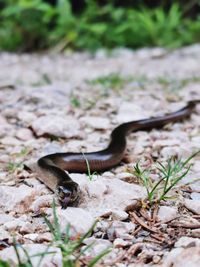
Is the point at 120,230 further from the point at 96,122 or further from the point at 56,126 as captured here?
the point at 96,122

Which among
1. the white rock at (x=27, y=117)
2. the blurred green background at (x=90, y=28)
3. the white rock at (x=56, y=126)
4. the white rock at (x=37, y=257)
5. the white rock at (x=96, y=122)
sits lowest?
the blurred green background at (x=90, y=28)

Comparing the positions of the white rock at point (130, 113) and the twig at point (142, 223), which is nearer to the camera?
the twig at point (142, 223)

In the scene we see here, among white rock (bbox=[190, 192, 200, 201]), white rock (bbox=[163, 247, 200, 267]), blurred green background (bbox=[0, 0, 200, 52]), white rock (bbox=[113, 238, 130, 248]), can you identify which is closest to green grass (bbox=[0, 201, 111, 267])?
white rock (bbox=[113, 238, 130, 248])

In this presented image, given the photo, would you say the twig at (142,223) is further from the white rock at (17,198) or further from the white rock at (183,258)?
the white rock at (17,198)

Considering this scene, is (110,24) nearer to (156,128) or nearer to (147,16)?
(147,16)

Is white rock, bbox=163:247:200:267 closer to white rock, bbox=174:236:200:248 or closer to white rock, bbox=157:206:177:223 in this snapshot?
white rock, bbox=174:236:200:248

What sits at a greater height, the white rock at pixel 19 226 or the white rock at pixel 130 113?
the white rock at pixel 19 226

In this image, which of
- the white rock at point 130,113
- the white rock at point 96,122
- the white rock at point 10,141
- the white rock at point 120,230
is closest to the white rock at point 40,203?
the white rock at point 120,230
